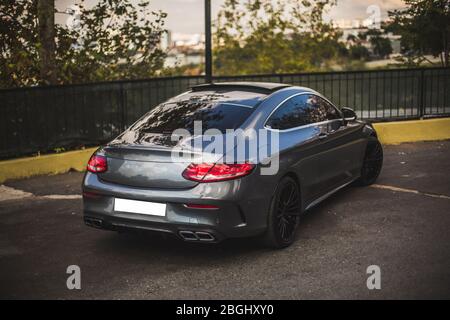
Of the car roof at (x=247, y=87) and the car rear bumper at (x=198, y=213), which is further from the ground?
the car roof at (x=247, y=87)

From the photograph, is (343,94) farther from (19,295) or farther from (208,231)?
(19,295)

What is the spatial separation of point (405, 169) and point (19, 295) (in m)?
6.69

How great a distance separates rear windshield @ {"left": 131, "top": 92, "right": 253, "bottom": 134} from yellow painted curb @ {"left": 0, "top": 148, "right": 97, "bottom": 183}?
4074 mm

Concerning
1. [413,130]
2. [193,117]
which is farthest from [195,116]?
[413,130]

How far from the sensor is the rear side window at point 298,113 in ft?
20.4

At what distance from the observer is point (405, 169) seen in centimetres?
987

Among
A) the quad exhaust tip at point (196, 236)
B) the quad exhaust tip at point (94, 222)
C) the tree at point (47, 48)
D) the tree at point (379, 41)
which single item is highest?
the tree at point (379, 41)

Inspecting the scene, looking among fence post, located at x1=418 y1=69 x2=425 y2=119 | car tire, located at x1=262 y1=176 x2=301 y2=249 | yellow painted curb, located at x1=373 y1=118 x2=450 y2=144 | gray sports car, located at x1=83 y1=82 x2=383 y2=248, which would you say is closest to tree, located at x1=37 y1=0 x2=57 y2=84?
gray sports car, located at x1=83 y1=82 x2=383 y2=248

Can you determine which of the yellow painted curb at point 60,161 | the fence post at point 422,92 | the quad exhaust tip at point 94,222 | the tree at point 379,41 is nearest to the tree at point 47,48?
the yellow painted curb at point 60,161

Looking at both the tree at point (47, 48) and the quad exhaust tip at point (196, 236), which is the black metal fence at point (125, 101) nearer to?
the tree at point (47, 48)

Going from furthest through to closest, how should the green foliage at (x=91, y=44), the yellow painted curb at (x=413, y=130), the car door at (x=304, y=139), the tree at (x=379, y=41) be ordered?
the tree at (x=379, y=41), the yellow painted curb at (x=413, y=130), the green foliage at (x=91, y=44), the car door at (x=304, y=139)

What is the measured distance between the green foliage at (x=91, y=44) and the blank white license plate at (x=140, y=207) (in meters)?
6.24
